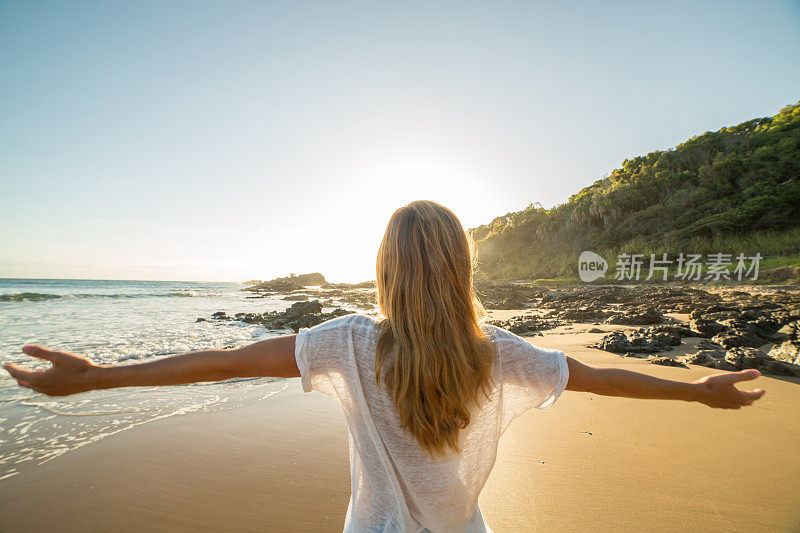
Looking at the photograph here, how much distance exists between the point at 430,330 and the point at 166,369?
2.74 feet

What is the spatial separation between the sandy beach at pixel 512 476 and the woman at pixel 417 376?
1.20 m

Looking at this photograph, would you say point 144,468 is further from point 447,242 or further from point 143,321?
point 143,321

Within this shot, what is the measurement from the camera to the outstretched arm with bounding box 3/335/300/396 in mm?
1030

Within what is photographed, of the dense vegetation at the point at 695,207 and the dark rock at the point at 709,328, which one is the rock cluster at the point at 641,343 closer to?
the dark rock at the point at 709,328

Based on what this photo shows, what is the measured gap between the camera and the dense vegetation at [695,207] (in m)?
21.7

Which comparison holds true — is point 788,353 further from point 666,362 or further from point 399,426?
point 399,426

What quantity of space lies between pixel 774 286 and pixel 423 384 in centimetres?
1834

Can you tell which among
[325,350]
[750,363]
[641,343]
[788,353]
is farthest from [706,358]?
[325,350]

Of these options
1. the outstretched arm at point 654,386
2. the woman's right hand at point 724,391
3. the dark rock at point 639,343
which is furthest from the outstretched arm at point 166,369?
the dark rock at point 639,343

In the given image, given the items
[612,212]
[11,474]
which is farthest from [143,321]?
[612,212]

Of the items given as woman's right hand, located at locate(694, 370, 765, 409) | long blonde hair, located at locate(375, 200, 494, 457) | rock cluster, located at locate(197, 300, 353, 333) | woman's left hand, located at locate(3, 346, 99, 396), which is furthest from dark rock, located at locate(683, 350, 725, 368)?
rock cluster, located at locate(197, 300, 353, 333)

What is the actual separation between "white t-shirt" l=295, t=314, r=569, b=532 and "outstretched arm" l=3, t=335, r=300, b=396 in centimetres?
9

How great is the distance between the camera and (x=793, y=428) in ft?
9.62

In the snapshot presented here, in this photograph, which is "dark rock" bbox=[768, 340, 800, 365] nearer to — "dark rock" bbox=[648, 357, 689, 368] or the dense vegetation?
"dark rock" bbox=[648, 357, 689, 368]
